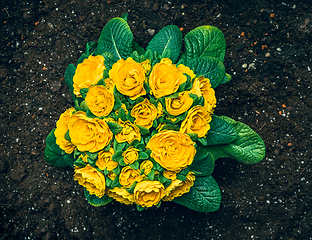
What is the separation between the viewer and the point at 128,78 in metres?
1.04

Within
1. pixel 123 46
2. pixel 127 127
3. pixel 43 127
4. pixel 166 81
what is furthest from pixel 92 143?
pixel 43 127

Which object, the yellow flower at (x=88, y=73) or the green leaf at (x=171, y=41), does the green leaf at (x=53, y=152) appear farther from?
the green leaf at (x=171, y=41)

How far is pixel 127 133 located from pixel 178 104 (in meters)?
0.25

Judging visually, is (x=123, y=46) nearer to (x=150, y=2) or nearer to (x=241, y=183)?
(x=150, y=2)

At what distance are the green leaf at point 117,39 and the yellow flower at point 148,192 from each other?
0.72 m

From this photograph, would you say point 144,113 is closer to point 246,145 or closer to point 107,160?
point 107,160

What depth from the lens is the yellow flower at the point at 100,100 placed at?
3.44 ft

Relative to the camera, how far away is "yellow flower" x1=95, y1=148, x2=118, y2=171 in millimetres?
1088

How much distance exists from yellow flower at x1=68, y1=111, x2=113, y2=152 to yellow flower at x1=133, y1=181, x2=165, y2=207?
0.23 m

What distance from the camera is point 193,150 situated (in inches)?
41.0

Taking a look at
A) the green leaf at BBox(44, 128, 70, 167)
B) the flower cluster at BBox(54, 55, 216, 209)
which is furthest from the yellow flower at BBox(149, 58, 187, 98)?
the green leaf at BBox(44, 128, 70, 167)

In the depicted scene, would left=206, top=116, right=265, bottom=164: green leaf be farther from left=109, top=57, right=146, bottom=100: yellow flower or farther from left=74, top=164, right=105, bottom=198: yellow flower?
left=74, top=164, right=105, bottom=198: yellow flower

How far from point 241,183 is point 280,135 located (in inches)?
17.1

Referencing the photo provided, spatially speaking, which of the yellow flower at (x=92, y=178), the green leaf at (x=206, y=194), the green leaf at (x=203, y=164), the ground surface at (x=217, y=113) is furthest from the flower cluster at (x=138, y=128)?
the ground surface at (x=217, y=113)
